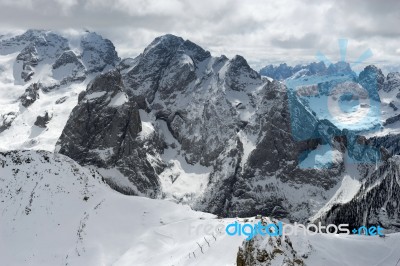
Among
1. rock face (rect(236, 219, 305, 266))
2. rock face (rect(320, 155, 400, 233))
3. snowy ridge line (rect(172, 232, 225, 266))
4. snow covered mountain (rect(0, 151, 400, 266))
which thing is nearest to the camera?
rock face (rect(236, 219, 305, 266))

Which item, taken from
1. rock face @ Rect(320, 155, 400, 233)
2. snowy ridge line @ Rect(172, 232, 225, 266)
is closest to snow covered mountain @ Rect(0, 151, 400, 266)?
snowy ridge line @ Rect(172, 232, 225, 266)

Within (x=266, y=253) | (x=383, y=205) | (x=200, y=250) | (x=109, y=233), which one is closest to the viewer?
(x=266, y=253)

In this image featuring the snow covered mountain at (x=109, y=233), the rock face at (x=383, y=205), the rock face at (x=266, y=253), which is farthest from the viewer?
the rock face at (x=383, y=205)

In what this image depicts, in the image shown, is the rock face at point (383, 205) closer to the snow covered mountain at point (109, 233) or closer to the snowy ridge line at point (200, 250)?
the snow covered mountain at point (109, 233)

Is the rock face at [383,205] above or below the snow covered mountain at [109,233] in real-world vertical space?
below

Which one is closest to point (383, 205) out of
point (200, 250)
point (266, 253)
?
point (200, 250)

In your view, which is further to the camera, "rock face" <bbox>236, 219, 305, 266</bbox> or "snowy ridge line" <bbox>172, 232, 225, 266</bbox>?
"snowy ridge line" <bbox>172, 232, 225, 266</bbox>

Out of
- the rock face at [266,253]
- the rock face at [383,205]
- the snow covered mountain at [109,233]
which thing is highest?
the rock face at [266,253]

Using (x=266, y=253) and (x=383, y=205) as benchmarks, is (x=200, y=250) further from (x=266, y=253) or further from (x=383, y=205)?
(x=383, y=205)

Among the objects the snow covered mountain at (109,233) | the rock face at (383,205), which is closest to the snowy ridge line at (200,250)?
the snow covered mountain at (109,233)

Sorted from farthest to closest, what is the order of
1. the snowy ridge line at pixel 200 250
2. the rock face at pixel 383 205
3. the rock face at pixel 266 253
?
the rock face at pixel 383 205
the snowy ridge line at pixel 200 250
the rock face at pixel 266 253

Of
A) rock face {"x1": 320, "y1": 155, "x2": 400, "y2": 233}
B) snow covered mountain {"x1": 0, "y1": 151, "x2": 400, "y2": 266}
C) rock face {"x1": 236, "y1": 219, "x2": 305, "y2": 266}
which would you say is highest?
rock face {"x1": 236, "y1": 219, "x2": 305, "y2": 266}

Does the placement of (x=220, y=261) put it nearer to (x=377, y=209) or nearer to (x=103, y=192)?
(x=103, y=192)

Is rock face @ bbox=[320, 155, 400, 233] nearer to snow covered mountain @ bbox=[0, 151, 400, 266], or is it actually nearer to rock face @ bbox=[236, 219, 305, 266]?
snow covered mountain @ bbox=[0, 151, 400, 266]
